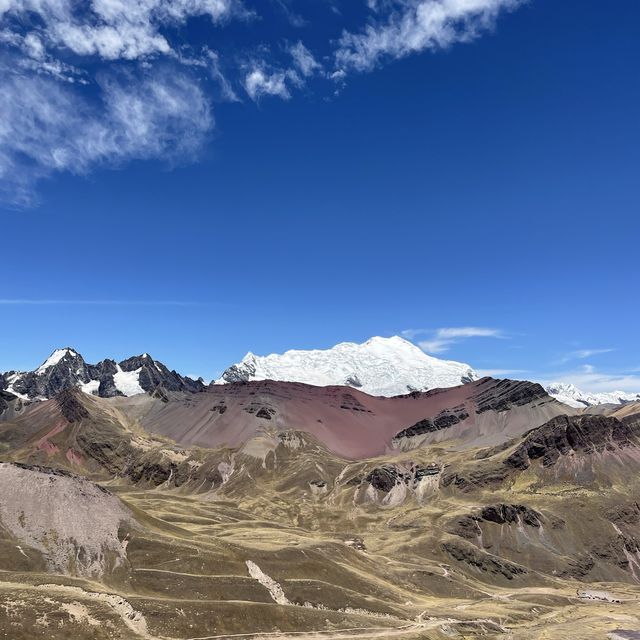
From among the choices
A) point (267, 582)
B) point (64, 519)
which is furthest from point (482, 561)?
point (64, 519)

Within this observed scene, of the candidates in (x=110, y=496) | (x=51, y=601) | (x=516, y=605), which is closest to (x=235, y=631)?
(x=51, y=601)

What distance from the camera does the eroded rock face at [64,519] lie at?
114 meters

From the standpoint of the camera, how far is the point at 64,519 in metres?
124

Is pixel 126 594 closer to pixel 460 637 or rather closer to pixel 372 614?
pixel 372 614

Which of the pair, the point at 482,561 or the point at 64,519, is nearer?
the point at 64,519

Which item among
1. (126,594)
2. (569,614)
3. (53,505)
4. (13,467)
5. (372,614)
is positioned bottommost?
(569,614)

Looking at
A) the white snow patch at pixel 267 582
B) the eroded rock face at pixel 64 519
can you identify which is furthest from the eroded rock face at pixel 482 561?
the eroded rock face at pixel 64 519

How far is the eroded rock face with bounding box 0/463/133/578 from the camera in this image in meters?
114

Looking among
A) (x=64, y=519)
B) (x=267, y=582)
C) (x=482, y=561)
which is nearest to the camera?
(x=64, y=519)

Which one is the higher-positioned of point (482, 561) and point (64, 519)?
point (64, 519)

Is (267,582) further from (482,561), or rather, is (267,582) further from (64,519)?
(482,561)

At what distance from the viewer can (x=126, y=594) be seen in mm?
104188

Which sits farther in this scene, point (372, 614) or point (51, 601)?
point (372, 614)

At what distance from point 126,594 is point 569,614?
362 ft
